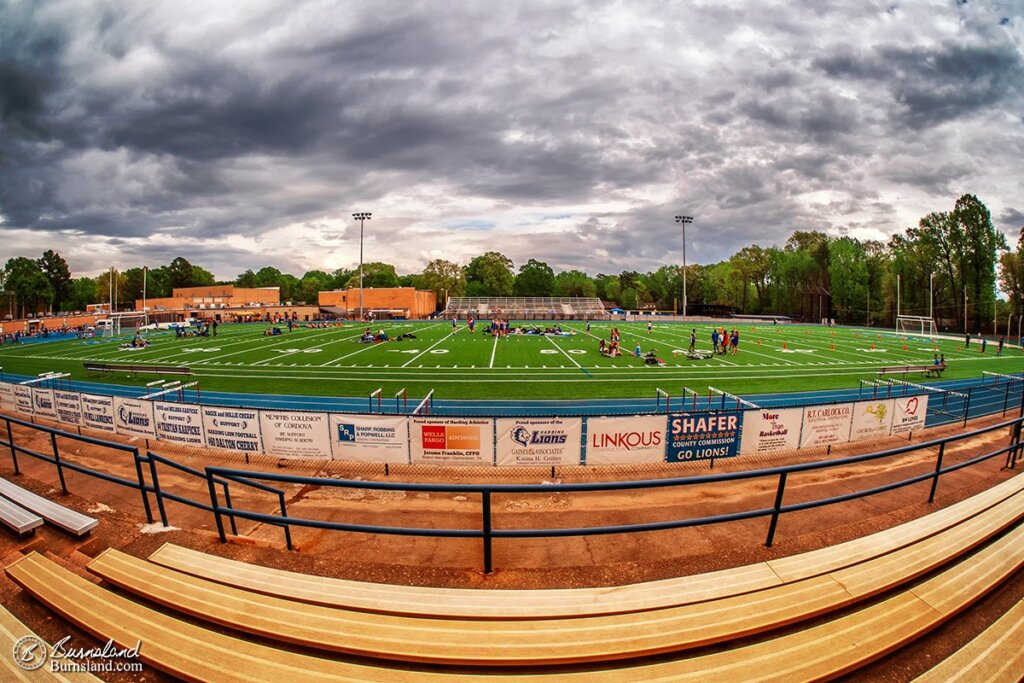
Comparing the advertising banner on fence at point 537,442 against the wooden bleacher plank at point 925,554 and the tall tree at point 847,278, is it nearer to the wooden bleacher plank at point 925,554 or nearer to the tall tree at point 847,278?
the wooden bleacher plank at point 925,554

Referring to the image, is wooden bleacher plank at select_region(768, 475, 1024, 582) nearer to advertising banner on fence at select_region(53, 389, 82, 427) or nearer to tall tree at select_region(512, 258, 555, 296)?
advertising banner on fence at select_region(53, 389, 82, 427)

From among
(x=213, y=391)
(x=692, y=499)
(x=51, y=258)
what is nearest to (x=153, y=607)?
(x=692, y=499)

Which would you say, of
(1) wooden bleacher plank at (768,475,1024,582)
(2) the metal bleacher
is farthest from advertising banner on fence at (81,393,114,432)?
(2) the metal bleacher

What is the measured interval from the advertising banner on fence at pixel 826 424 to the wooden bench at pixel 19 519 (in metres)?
14.8

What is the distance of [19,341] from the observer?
174 feet

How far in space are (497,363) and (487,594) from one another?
1169 inches

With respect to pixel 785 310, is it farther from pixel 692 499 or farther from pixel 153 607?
pixel 153 607

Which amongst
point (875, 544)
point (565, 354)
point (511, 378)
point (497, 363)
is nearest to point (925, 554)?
point (875, 544)

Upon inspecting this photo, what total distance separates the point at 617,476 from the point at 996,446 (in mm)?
9243

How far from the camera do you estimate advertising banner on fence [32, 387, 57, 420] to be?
16312 millimetres

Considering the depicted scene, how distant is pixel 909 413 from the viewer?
568 inches

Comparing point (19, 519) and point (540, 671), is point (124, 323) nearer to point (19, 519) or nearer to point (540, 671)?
point (19, 519)

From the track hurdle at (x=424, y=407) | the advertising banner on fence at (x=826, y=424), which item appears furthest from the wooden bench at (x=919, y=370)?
the track hurdle at (x=424, y=407)

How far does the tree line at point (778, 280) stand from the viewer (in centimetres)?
6919
